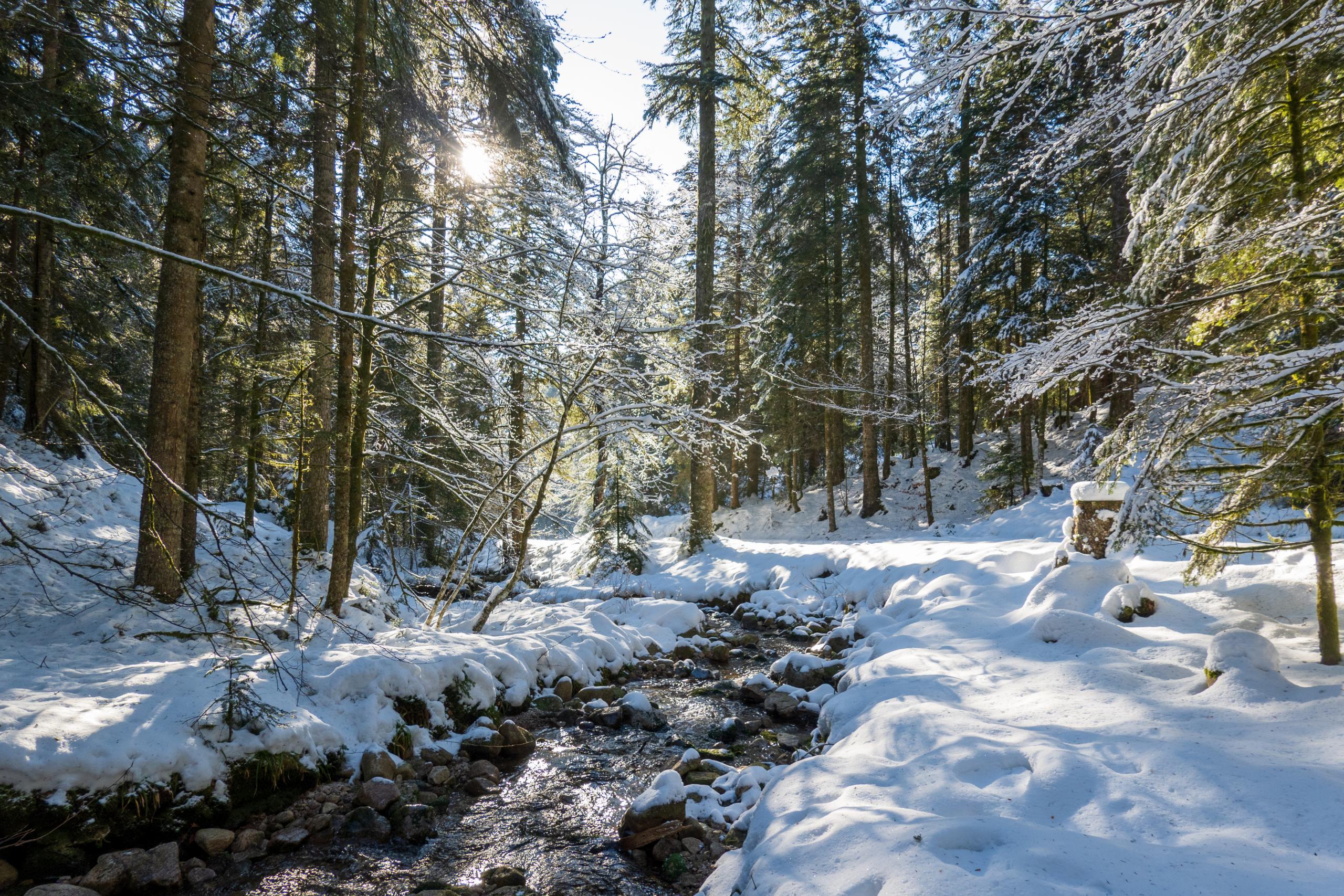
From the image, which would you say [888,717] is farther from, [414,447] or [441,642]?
[414,447]

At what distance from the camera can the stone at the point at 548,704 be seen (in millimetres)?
6156

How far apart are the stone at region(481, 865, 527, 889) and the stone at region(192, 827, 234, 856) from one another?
64.2 inches

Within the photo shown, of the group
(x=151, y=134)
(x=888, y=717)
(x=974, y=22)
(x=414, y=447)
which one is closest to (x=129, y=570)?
(x=414, y=447)

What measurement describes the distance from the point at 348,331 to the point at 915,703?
6.08m

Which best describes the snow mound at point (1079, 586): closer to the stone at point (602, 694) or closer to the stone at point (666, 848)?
the stone at point (666, 848)

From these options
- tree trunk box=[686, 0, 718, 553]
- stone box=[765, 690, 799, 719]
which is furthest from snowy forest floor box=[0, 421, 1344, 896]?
tree trunk box=[686, 0, 718, 553]

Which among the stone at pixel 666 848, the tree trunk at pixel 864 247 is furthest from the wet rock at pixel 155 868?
the tree trunk at pixel 864 247

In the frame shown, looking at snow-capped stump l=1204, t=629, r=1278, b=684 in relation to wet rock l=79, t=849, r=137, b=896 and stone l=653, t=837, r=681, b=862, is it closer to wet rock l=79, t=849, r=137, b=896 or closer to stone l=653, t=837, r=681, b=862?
stone l=653, t=837, r=681, b=862

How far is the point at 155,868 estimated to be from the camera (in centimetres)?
324

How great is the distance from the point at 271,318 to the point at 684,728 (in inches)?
311

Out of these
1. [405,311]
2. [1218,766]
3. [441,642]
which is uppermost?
[405,311]

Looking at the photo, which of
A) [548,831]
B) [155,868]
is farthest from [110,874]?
[548,831]

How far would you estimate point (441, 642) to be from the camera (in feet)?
20.8

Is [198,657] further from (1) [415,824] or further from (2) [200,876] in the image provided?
(1) [415,824]
